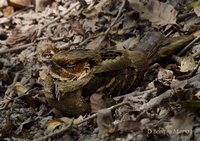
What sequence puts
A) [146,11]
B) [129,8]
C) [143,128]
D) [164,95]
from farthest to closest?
1. [129,8]
2. [146,11]
3. [164,95]
4. [143,128]

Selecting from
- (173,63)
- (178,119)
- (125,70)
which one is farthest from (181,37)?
(178,119)

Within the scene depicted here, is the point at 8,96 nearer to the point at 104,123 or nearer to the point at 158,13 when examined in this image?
the point at 104,123

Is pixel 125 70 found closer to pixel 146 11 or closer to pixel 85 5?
pixel 146 11

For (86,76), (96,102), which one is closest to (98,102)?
(96,102)

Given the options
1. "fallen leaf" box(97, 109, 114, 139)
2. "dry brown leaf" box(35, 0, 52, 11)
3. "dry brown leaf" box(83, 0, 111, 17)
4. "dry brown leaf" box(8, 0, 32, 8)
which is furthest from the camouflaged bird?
"dry brown leaf" box(8, 0, 32, 8)

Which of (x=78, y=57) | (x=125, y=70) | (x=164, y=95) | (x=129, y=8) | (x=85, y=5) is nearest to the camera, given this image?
(x=164, y=95)

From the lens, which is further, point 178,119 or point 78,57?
point 78,57

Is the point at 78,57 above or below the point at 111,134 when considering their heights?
above
